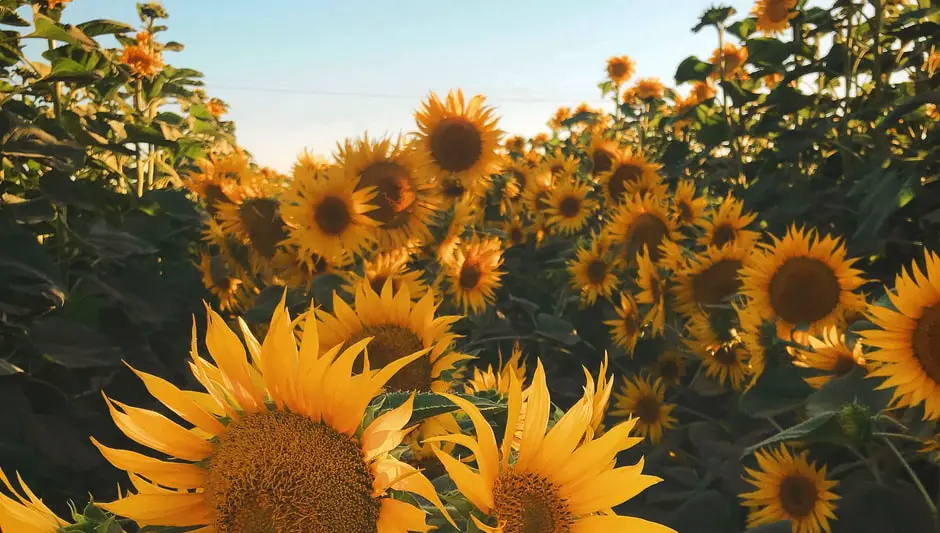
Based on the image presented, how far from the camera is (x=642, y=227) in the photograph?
3.35m

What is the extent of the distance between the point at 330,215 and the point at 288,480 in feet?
6.02

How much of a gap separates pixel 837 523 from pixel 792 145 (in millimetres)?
2835

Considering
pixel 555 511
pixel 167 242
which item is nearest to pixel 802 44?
pixel 167 242

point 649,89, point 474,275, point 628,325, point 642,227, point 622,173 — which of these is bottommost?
point 628,325

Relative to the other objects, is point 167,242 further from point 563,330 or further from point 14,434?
point 563,330

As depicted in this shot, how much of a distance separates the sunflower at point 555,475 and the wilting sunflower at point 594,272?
9.56ft

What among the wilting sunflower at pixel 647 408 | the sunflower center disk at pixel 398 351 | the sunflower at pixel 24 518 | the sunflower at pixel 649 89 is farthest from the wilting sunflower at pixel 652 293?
the sunflower at pixel 649 89

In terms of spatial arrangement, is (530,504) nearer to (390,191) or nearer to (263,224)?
(390,191)

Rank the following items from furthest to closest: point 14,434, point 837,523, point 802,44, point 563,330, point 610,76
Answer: point 610,76 → point 802,44 → point 563,330 → point 14,434 → point 837,523

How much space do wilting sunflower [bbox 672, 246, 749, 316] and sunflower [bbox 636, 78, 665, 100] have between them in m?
6.02

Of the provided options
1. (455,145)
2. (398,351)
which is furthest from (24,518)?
(455,145)

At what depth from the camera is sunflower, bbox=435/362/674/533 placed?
0.62 m

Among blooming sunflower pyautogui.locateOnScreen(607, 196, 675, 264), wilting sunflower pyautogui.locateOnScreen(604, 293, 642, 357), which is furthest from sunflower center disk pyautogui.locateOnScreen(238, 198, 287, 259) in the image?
blooming sunflower pyautogui.locateOnScreen(607, 196, 675, 264)

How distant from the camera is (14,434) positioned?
2119 millimetres
